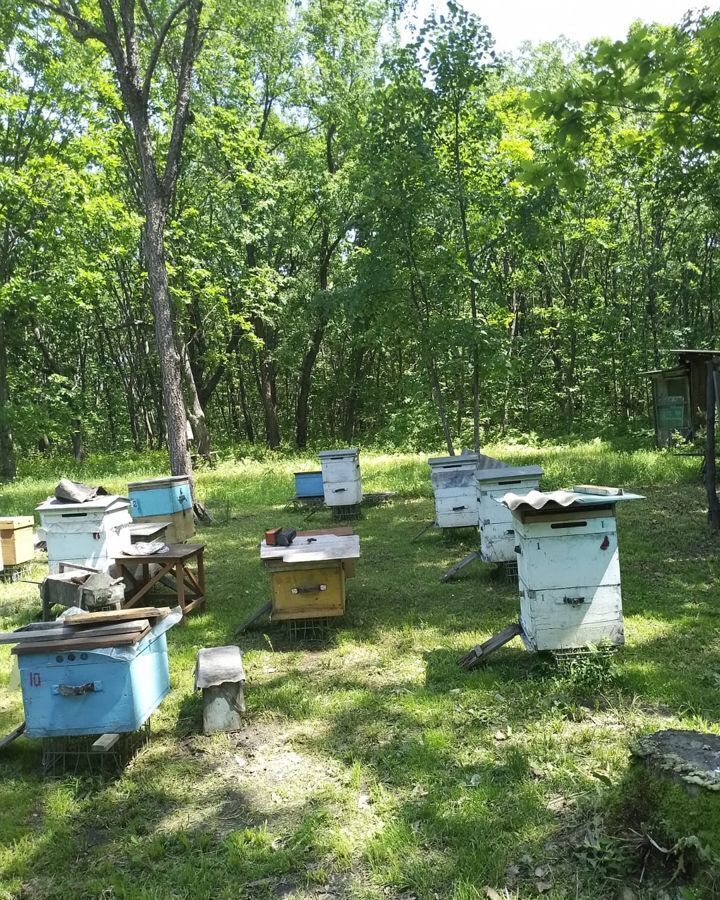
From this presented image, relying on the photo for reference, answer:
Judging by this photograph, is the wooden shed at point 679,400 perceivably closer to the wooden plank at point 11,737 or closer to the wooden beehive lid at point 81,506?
the wooden beehive lid at point 81,506

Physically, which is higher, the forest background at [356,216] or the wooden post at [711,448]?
the forest background at [356,216]

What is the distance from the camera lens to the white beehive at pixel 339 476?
10.5 m

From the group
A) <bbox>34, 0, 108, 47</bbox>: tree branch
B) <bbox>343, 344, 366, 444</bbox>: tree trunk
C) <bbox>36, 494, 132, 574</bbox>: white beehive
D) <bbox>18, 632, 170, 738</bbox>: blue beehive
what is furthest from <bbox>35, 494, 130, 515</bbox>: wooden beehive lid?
<bbox>343, 344, 366, 444</bbox>: tree trunk

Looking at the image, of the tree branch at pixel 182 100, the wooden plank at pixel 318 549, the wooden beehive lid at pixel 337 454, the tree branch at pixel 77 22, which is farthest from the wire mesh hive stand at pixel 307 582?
the tree branch at pixel 77 22

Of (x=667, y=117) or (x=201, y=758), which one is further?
(x=667, y=117)

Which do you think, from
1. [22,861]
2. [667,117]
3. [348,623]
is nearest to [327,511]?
[348,623]

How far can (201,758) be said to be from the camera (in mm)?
3768

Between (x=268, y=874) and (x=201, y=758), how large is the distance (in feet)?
3.73

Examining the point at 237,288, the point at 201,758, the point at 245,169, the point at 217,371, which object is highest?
the point at 245,169

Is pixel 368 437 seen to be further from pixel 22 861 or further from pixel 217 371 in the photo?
pixel 22 861

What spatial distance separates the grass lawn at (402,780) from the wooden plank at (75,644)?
0.78 meters

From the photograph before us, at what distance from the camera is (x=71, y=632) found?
3.54 meters

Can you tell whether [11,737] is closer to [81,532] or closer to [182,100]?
[81,532]

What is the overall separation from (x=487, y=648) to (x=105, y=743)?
97.5 inches
